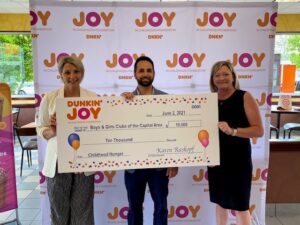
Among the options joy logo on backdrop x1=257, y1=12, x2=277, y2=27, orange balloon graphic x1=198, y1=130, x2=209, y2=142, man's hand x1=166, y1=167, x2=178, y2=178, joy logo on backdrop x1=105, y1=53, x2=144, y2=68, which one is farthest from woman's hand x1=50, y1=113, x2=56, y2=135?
joy logo on backdrop x1=257, y1=12, x2=277, y2=27

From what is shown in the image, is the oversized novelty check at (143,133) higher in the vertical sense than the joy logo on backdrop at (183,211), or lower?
higher

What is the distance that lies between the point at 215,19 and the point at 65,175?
5.42 ft

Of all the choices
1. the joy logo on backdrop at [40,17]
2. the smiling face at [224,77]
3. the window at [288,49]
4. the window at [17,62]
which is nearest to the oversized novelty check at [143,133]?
the smiling face at [224,77]

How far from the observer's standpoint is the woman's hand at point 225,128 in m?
1.92

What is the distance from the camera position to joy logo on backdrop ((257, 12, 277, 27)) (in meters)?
2.37

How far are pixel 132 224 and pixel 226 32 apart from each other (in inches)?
65.5

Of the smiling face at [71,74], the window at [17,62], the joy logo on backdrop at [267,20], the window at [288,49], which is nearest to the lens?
the smiling face at [71,74]

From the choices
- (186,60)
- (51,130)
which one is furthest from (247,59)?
(51,130)

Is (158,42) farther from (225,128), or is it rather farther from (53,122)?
(53,122)

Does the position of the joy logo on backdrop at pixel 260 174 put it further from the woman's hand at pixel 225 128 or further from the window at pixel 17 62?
the window at pixel 17 62

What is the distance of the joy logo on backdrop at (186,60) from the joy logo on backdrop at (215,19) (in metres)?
0.25

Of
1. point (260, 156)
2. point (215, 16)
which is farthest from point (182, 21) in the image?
point (260, 156)

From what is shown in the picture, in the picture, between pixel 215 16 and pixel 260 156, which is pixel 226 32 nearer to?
pixel 215 16

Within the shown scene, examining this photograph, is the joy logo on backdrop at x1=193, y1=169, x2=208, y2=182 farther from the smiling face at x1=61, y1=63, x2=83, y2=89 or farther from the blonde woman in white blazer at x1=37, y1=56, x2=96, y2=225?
the smiling face at x1=61, y1=63, x2=83, y2=89
